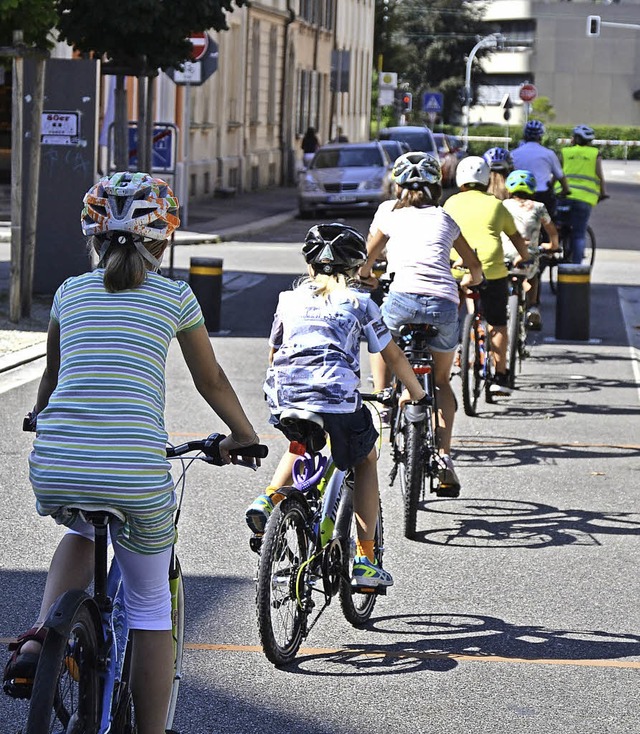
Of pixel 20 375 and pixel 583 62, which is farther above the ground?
pixel 583 62

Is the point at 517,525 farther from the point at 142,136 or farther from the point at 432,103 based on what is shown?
the point at 432,103

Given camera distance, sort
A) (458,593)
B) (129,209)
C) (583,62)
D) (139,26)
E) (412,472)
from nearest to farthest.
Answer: (129,209), (458,593), (412,472), (139,26), (583,62)

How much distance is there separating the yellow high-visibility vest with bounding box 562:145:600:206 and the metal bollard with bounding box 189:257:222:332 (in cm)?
477

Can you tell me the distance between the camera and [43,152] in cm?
1645

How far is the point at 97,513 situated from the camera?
12.4 feet

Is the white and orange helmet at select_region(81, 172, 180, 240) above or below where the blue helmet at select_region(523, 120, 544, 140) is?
below

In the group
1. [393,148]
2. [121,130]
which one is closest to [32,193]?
[121,130]

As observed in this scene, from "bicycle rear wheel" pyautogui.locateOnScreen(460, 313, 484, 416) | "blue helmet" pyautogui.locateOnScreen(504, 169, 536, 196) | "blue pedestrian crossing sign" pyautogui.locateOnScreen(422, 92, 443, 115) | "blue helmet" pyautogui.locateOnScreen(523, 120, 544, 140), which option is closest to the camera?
"bicycle rear wheel" pyautogui.locateOnScreen(460, 313, 484, 416)

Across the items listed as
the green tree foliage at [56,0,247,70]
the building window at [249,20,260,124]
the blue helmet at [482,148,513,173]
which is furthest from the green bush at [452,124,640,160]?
the blue helmet at [482,148,513,173]

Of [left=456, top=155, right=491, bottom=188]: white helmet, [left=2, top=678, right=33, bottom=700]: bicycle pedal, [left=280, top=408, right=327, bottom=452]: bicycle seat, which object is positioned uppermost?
[left=456, top=155, right=491, bottom=188]: white helmet

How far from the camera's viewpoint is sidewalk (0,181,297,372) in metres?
13.3

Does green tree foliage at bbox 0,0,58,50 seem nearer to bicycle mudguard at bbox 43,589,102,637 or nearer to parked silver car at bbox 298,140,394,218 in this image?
bicycle mudguard at bbox 43,589,102,637

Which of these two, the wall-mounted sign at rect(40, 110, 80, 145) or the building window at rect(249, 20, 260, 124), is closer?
the wall-mounted sign at rect(40, 110, 80, 145)

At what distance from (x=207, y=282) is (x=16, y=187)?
192 cm
